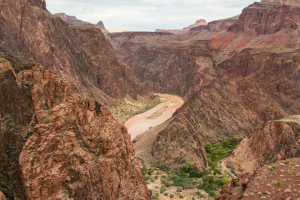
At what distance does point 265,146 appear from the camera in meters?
31.4

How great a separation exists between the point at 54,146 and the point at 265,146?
24677mm

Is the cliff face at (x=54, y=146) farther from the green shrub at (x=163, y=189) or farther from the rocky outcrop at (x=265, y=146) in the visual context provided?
the rocky outcrop at (x=265, y=146)

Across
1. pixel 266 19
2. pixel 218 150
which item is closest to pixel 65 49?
pixel 218 150

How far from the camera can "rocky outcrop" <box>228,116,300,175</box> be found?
30.1 metres

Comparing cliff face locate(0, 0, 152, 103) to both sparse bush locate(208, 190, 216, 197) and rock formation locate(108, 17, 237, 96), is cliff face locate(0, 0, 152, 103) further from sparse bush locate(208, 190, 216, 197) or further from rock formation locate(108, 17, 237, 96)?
sparse bush locate(208, 190, 216, 197)

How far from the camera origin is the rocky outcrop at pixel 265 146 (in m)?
30.1

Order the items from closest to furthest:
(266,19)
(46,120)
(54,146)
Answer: (54,146) < (46,120) < (266,19)

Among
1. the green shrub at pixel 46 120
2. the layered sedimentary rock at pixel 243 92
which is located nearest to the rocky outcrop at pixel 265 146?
the layered sedimentary rock at pixel 243 92

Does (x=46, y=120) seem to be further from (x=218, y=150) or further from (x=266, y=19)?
(x=266, y=19)

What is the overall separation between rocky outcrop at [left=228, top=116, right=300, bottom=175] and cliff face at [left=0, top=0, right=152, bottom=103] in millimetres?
38184

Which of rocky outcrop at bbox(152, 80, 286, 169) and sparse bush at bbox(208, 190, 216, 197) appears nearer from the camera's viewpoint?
sparse bush at bbox(208, 190, 216, 197)

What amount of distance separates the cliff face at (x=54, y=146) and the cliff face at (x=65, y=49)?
107 ft

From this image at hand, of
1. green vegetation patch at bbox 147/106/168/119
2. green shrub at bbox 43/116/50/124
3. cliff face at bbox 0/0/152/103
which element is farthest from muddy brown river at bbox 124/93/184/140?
green shrub at bbox 43/116/50/124

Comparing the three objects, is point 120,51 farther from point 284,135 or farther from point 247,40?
point 284,135
